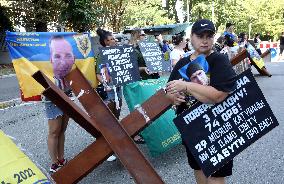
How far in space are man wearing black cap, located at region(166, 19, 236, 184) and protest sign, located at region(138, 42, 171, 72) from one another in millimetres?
Answer: 4150

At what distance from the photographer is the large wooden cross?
2385mm

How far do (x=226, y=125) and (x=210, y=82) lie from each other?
29cm

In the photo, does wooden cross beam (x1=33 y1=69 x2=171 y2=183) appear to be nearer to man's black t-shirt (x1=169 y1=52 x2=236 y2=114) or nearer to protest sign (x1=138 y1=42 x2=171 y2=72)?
man's black t-shirt (x1=169 y1=52 x2=236 y2=114)

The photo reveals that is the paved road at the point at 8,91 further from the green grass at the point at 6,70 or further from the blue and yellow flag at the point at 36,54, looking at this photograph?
the blue and yellow flag at the point at 36,54

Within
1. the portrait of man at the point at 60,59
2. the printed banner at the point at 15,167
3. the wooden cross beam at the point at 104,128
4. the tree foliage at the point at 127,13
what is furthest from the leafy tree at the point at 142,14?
the printed banner at the point at 15,167

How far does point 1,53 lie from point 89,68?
923 inches

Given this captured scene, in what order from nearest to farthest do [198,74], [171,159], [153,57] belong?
1. [198,74]
2. [171,159]
3. [153,57]

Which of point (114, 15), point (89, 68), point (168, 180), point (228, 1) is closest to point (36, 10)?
point (114, 15)

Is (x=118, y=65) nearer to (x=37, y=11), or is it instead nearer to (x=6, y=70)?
(x=6, y=70)

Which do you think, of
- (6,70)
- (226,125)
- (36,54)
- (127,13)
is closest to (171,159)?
(36,54)

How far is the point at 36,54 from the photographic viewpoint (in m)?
4.87

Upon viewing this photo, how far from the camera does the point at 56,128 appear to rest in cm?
463

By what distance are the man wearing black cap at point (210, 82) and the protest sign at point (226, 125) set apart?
0.07 m

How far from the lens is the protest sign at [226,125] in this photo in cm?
254
